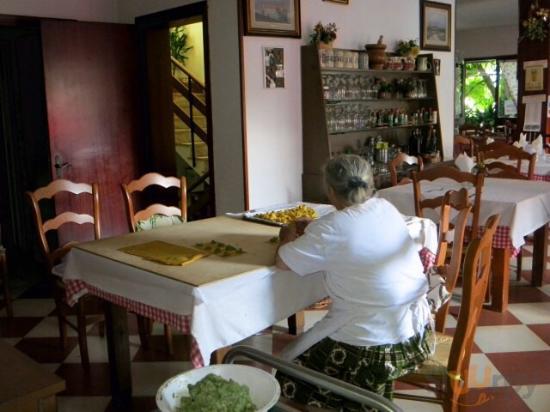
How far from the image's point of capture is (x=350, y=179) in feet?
6.21

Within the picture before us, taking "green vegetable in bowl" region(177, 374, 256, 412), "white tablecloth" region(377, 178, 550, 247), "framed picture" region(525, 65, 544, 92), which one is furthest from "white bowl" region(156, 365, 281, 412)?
"framed picture" region(525, 65, 544, 92)

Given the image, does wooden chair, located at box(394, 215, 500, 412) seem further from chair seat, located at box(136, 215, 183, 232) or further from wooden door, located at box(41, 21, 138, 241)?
wooden door, located at box(41, 21, 138, 241)

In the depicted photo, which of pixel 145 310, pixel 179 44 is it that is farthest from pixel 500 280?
pixel 179 44

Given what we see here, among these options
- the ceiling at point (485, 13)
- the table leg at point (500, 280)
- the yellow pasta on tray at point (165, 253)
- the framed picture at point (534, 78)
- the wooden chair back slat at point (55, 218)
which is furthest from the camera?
the ceiling at point (485, 13)

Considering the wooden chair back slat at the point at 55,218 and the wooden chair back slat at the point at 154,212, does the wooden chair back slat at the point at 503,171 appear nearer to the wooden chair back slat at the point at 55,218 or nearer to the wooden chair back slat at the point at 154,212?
the wooden chair back slat at the point at 154,212

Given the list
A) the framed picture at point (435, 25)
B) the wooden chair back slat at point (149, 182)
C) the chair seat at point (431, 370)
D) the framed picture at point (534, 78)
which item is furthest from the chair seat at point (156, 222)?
the framed picture at point (534, 78)

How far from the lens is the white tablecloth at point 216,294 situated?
5.93 ft

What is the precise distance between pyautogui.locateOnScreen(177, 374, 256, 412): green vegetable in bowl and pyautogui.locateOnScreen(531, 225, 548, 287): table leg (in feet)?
10.4

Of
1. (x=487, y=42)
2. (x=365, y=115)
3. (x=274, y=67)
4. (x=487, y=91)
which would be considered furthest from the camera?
(x=487, y=91)

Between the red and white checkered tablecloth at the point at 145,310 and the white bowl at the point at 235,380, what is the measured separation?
501 mm

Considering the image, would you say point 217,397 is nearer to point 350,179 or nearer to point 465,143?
point 350,179

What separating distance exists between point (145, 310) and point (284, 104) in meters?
2.78

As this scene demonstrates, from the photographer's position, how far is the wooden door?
4.38 metres

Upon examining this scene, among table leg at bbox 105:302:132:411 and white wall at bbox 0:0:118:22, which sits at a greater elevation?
white wall at bbox 0:0:118:22
